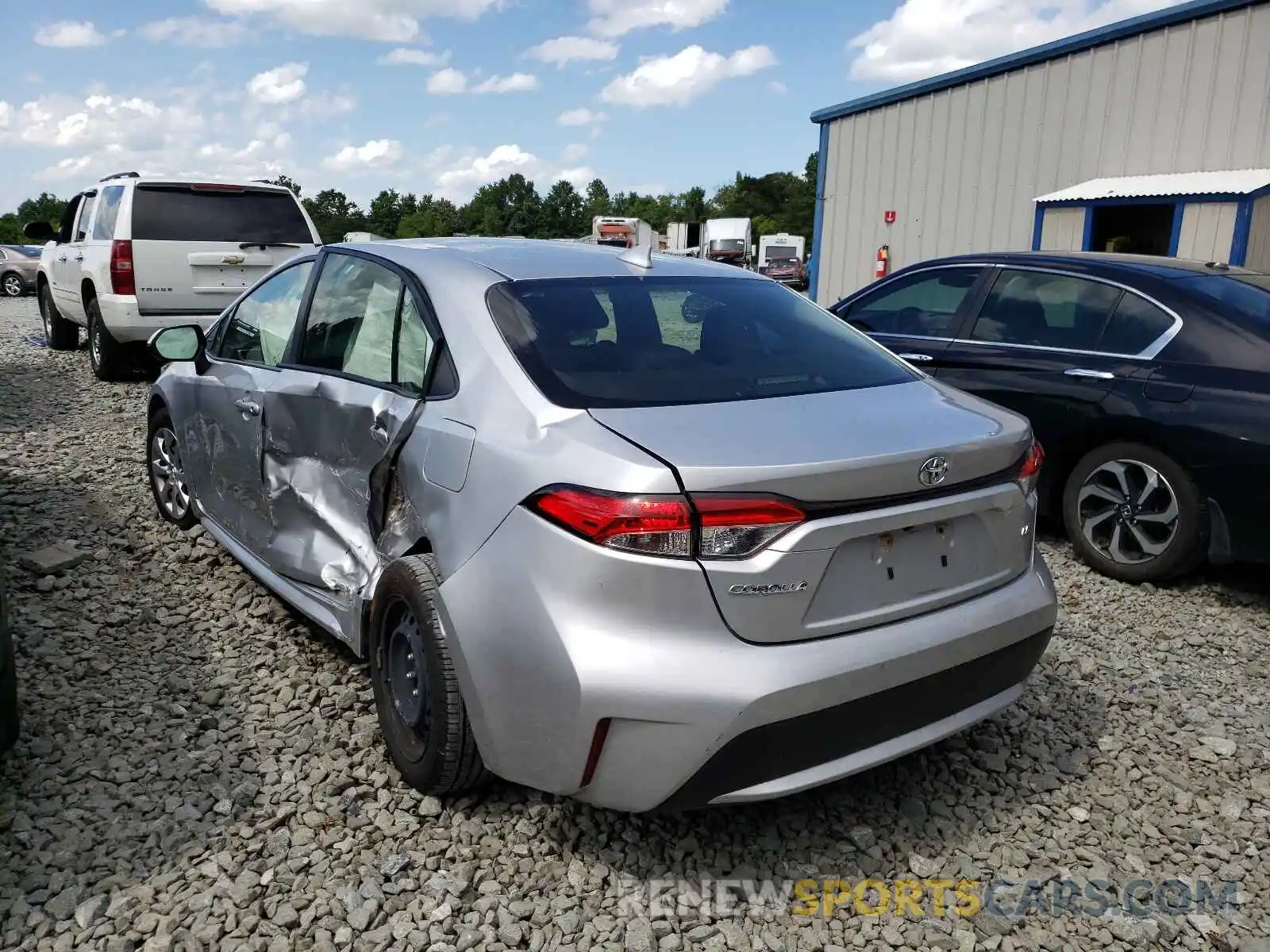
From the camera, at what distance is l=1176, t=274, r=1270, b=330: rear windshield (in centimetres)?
446

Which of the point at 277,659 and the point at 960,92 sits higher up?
the point at 960,92

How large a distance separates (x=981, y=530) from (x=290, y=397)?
237cm

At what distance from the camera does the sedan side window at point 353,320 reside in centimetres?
319

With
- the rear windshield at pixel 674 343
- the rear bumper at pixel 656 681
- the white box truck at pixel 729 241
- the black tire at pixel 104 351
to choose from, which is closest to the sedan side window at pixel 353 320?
the rear windshield at pixel 674 343

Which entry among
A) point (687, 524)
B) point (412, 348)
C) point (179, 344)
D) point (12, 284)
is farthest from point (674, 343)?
point (12, 284)

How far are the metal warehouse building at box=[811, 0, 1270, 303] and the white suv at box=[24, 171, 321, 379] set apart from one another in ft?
30.8

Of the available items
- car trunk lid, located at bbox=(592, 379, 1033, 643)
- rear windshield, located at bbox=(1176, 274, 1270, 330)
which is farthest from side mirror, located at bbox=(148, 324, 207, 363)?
rear windshield, located at bbox=(1176, 274, 1270, 330)

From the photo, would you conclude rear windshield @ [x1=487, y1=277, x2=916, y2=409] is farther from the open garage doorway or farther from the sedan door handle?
the open garage doorway

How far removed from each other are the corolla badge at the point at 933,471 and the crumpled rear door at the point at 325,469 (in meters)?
1.42

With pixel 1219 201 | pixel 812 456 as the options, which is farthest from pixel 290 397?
pixel 1219 201

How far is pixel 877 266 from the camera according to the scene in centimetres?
1566

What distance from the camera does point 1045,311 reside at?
5207 mm

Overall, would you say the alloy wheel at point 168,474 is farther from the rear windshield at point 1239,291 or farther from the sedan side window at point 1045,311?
the rear windshield at point 1239,291

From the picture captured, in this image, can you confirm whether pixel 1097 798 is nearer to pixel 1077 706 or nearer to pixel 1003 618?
pixel 1077 706
